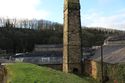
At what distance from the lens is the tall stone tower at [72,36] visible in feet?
98.3

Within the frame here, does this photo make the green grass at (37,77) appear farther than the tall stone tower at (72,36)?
No

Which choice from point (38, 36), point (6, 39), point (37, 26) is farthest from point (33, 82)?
point (37, 26)

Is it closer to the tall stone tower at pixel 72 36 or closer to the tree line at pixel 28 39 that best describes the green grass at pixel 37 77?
the tall stone tower at pixel 72 36

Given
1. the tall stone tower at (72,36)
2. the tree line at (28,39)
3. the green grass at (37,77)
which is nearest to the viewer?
the green grass at (37,77)

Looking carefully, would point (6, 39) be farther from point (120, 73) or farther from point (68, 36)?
point (120, 73)

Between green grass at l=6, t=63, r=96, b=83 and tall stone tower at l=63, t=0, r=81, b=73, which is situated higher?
tall stone tower at l=63, t=0, r=81, b=73

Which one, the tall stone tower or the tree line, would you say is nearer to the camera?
the tall stone tower

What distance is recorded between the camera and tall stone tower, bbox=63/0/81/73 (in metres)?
30.0

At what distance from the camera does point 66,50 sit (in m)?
30.2

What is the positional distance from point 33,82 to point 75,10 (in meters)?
15.5

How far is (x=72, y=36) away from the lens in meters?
30.0

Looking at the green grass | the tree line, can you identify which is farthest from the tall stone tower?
the tree line

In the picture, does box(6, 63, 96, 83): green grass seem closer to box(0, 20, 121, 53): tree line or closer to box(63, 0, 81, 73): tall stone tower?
box(63, 0, 81, 73): tall stone tower

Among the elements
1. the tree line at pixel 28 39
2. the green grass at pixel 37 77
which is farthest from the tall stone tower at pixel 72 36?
the tree line at pixel 28 39
